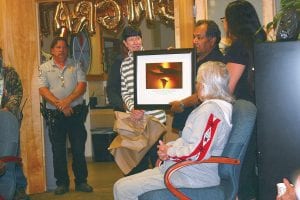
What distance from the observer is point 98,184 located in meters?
6.13

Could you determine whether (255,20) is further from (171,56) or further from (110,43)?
(110,43)

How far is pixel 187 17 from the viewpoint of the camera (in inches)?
208

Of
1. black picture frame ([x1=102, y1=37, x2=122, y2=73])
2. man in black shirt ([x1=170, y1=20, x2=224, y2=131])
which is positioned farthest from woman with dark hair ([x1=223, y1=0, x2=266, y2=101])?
black picture frame ([x1=102, y1=37, x2=122, y2=73])

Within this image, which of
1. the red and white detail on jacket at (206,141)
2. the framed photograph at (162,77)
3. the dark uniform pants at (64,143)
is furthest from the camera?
the dark uniform pants at (64,143)

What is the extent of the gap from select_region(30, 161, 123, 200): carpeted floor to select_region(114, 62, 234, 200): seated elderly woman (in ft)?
7.32

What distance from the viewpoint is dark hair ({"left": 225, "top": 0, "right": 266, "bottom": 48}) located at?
3664 mm

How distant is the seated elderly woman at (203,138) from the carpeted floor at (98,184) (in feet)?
7.32

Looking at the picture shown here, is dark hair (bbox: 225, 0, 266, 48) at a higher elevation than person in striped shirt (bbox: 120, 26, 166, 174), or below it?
higher

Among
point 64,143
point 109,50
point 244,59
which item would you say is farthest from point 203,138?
point 109,50

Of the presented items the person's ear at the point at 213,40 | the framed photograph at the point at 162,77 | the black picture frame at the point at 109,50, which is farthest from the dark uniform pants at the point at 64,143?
the black picture frame at the point at 109,50

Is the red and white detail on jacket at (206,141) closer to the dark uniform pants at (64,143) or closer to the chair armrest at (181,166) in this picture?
the chair armrest at (181,166)

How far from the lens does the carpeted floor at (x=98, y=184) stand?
17.8ft

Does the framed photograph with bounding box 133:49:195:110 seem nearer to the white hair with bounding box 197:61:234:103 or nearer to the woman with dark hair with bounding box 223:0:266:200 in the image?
the woman with dark hair with bounding box 223:0:266:200

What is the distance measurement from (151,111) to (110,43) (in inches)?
212
